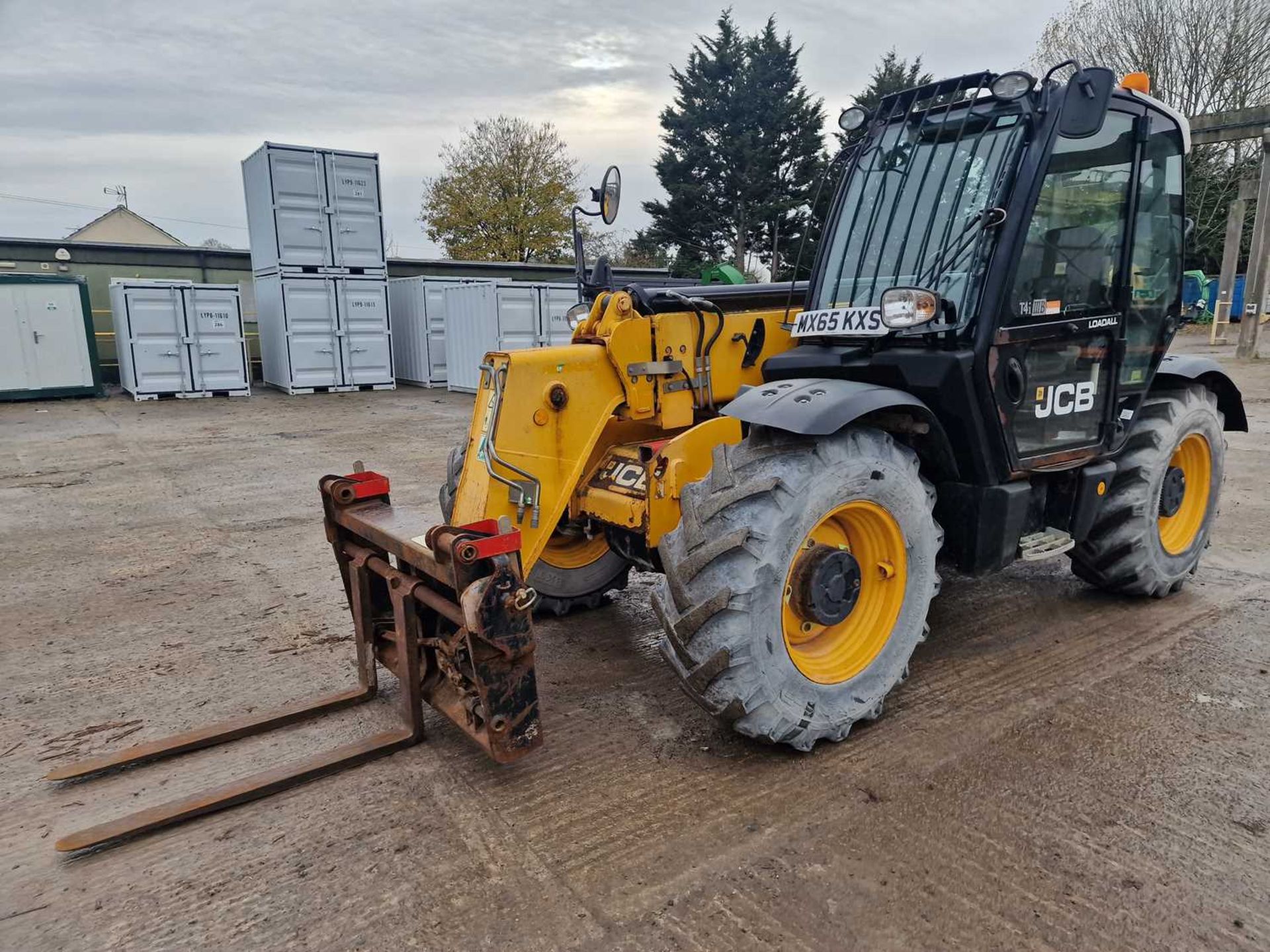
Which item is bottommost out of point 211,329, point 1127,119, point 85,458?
point 85,458

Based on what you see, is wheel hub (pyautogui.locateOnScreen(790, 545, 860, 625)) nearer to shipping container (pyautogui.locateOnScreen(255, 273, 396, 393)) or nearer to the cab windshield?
the cab windshield

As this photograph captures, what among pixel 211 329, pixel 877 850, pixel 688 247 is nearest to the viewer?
pixel 877 850

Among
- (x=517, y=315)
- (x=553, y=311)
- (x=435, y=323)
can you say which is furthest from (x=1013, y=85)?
(x=435, y=323)

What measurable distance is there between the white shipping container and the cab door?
1486 centimetres

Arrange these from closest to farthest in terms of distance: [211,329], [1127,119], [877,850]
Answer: [877,850] < [1127,119] < [211,329]

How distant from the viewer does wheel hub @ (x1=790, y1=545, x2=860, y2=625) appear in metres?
3.13

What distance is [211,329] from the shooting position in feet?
50.1

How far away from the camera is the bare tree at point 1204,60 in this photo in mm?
24094

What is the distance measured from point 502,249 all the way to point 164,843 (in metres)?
32.4

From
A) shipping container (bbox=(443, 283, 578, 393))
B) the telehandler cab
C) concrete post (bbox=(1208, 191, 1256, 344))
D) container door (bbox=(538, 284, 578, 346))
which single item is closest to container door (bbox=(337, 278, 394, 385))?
shipping container (bbox=(443, 283, 578, 393))

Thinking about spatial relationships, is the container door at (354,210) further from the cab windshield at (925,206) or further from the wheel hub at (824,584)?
the wheel hub at (824,584)

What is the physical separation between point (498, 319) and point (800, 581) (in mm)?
12901

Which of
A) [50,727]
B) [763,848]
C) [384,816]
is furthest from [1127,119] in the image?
[50,727]

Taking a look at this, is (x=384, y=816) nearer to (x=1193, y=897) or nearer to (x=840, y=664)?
(x=840, y=664)
